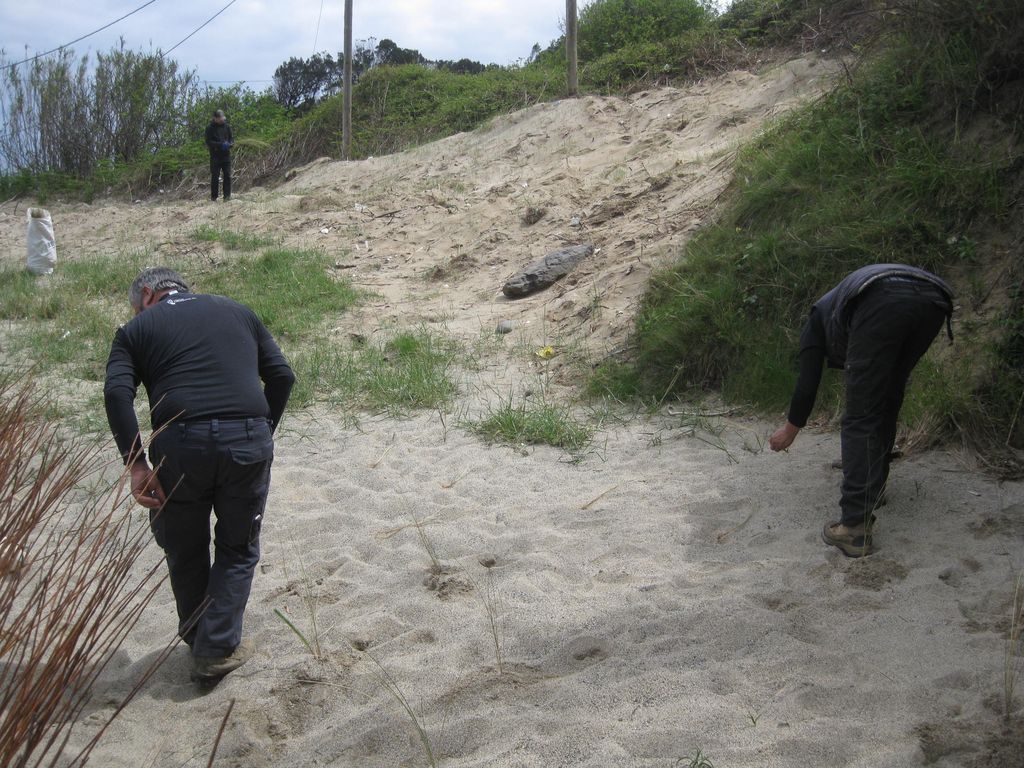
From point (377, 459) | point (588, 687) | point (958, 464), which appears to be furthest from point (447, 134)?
point (588, 687)

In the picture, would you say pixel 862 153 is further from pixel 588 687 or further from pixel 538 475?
pixel 588 687

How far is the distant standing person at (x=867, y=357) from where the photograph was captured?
3848 millimetres

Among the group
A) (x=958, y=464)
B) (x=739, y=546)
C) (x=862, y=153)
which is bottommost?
(x=739, y=546)

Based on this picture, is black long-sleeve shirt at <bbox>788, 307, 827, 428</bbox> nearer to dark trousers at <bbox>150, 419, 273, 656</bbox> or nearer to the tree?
dark trousers at <bbox>150, 419, 273, 656</bbox>

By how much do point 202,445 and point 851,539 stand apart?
2.78 metres

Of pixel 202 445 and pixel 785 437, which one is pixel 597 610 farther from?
pixel 202 445

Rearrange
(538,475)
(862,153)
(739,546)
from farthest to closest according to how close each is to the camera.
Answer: (862,153) → (538,475) → (739,546)

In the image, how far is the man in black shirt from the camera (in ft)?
11.5

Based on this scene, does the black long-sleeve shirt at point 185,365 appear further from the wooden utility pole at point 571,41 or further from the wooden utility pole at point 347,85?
the wooden utility pole at point 347,85

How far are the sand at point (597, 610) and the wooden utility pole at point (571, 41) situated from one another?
7.15 meters

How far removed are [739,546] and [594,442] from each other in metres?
1.67

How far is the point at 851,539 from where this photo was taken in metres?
4.01

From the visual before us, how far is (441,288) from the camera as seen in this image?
1020cm

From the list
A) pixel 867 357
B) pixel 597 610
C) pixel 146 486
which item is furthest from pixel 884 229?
pixel 146 486
